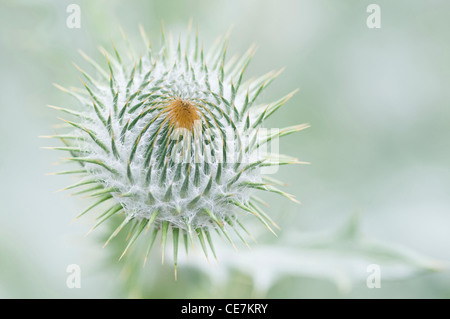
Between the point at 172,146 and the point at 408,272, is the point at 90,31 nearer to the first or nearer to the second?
the point at 172,146

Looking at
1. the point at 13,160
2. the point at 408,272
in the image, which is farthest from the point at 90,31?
the point at 408,272

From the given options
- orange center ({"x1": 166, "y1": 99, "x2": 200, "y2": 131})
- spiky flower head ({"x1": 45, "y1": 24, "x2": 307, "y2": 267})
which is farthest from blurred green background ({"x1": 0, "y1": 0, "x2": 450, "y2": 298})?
orange center ({"x1": 166, "y1": 99, "x2": 200, "y2": 131})

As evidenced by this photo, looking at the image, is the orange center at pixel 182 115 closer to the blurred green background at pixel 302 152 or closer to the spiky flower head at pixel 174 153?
the spiky flower head at pixel 174 153

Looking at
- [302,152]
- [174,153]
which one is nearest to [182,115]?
[174,153]

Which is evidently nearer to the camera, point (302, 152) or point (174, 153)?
point (174, 153)

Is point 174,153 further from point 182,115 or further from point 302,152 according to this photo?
point 302,152

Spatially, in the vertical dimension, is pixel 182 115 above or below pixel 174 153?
above

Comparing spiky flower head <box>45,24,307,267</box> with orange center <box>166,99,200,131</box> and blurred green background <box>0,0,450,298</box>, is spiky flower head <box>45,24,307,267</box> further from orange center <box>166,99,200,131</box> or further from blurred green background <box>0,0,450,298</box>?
blurred green background <box>0,0,450,298</box>
